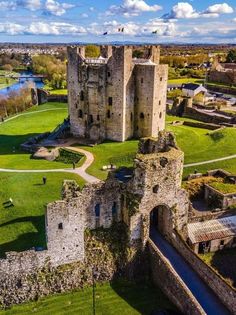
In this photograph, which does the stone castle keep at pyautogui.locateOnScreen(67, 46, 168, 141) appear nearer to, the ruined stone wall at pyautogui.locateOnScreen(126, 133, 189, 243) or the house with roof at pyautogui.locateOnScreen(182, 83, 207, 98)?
the ruined stone wall at pyautogui.locateOnScreen(126, 133, 189, 243)

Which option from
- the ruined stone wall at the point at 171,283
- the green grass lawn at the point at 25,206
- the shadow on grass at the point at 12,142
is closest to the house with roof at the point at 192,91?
the shadow on grass at the point at 12,142

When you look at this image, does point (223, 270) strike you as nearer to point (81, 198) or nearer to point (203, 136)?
point (81, 198)

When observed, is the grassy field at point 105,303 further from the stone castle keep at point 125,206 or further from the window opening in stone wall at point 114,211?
the window opening in stone wall at point 114,211

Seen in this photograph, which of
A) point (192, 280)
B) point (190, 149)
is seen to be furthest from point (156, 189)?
point (190, 149)

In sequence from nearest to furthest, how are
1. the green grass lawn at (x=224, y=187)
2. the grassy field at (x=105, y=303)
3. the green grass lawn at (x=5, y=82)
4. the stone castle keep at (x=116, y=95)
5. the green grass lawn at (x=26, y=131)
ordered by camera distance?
the grassy field at (x=105, y=303) → the green grass lawn at (x=224, y=187) → the green grass lawn at (x=26, y=131) → the stone castle keep at (x=116, y=95) → the green grass lawn at (x=5, y=82)

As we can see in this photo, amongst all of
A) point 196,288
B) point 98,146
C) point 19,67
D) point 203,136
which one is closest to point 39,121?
point 98,146

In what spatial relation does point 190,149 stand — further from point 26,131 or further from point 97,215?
point 26,131
